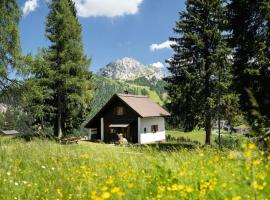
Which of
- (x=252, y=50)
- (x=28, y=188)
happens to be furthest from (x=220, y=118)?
(x=28, y=188)

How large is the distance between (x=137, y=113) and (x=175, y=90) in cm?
1161

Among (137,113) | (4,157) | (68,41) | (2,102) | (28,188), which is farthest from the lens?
(137,113)

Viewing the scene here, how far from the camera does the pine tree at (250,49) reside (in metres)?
21.1

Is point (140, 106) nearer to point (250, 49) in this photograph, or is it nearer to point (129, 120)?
point (129, 120)

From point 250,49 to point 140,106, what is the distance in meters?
28.7

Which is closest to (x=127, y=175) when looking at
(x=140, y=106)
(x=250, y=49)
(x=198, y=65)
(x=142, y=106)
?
(x=250, y=49)

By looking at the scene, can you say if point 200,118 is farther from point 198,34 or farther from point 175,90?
point 198,34

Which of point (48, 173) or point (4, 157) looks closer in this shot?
point (48, 173)

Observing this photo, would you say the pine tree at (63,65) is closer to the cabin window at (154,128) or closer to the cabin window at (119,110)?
the cabin window at (119,110)

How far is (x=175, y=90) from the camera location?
35594 millimetres

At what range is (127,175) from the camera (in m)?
6.09

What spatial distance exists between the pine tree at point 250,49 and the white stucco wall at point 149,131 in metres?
26.3

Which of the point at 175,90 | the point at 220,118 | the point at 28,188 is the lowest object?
the point at 28,188

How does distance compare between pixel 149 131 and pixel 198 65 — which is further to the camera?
pixel 149 131
